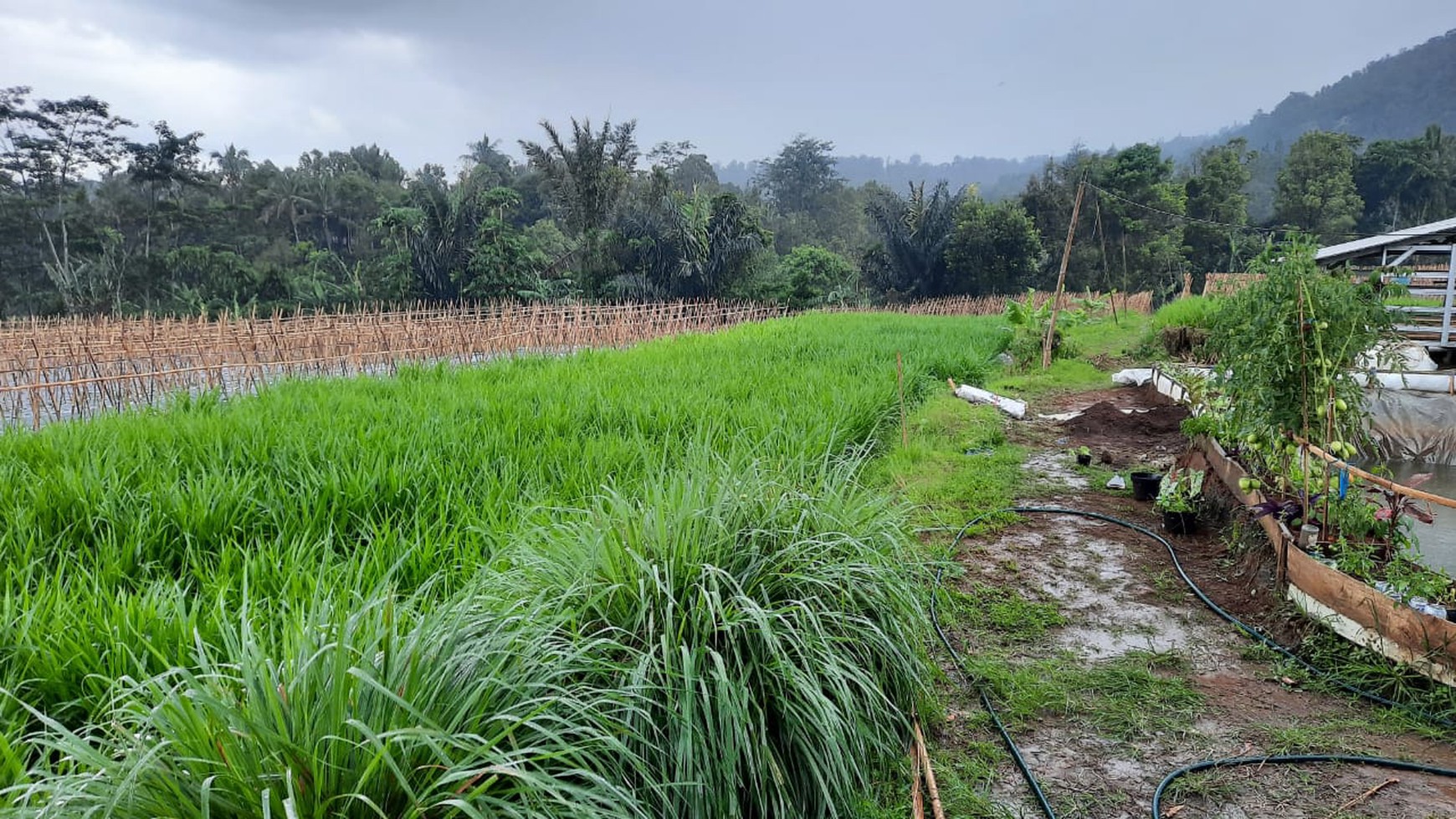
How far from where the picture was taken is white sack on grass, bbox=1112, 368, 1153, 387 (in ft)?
34.7

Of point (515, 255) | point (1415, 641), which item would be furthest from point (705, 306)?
point (1415, 641)

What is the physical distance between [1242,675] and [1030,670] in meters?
0.84

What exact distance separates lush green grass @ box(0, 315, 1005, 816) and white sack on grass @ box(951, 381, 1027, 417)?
4.60 m

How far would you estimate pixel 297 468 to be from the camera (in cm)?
377

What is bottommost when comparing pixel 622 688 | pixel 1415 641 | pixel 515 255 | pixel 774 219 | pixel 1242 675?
pixel 1242 675

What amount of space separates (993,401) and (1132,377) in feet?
10.7

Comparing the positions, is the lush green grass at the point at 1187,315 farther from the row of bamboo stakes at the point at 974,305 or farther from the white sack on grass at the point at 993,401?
the row of bamboo stakes at the point at 974,305

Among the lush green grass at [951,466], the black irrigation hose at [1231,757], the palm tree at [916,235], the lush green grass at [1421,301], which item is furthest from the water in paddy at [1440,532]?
the palm tree at [916,235]

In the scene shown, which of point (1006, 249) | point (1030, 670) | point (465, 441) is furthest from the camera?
point (1006, 249)

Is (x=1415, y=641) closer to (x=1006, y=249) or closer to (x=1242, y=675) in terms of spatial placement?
(x=1242, y=675)

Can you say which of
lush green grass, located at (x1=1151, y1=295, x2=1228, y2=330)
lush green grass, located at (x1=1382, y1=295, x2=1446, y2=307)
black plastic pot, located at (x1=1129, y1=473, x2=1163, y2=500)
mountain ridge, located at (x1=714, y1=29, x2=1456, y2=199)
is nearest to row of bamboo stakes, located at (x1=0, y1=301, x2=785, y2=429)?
black plastic pot, located at (x1=1129, y1=473, x2=1163, y2=500)

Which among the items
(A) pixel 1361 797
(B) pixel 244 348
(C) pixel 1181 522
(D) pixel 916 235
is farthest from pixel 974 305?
(A) pixel 1361 797

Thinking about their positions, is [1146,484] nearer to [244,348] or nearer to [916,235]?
[244,348]

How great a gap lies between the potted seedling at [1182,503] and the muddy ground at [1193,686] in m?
0.12
